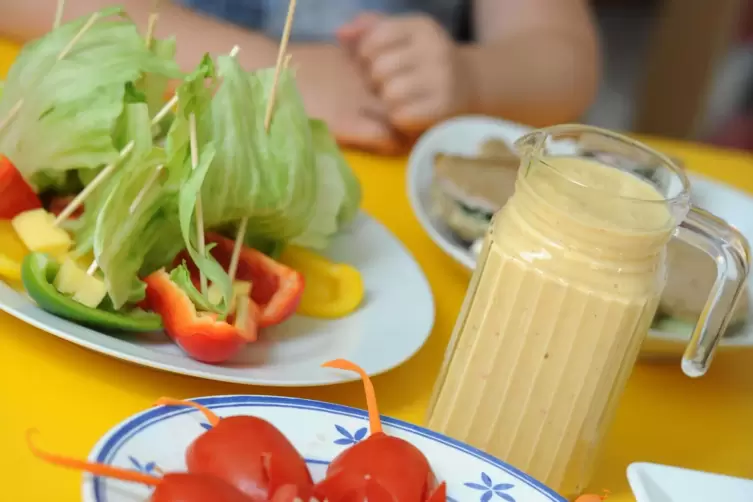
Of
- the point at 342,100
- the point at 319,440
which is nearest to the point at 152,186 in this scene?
the point at 319,440

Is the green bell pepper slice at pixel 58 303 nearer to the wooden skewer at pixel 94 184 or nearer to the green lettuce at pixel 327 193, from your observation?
the wooden skewer at pixel 94 184

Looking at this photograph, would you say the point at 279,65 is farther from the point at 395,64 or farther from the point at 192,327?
the point at 395,64

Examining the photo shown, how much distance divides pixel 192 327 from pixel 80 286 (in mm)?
94

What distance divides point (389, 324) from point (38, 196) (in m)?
0.34

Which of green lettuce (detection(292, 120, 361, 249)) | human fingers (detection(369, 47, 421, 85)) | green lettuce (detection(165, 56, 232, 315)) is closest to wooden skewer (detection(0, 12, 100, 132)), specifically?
green lettuce (detection(165, 56, 232, 315))

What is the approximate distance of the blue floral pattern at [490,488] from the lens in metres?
0.53

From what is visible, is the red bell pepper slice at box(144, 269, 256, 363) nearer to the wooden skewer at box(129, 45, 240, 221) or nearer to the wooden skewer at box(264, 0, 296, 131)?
the wooden skewer at box(129, 45, 240, 221)

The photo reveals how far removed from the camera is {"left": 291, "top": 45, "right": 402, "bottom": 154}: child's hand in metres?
1.16

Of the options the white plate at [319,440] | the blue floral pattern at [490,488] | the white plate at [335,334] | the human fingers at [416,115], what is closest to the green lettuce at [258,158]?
the white plate at [335,334]

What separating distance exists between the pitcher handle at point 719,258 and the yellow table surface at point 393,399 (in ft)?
0.51

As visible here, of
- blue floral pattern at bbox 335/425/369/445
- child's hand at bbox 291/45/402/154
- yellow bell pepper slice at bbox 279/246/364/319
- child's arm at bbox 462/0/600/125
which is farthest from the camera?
child's arm at bbox 462/0/600/125

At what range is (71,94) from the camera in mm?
691

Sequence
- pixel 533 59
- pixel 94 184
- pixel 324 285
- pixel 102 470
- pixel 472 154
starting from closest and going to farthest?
pixel 102 470
pixel 94 184
pixel 324 285
pixel 472 154
pixel 533 59

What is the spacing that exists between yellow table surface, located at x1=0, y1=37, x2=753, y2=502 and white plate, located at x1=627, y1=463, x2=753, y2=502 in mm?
100
